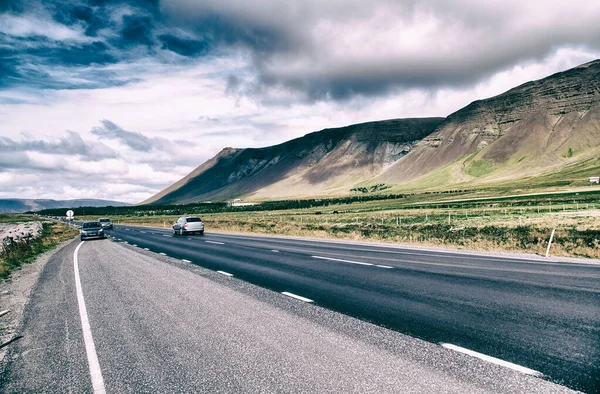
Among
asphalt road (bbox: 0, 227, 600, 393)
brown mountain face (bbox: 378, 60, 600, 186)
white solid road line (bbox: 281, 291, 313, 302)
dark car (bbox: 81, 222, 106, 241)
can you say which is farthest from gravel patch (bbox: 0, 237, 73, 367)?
brown mountain face (bbox: 378, 60, 600, 186)

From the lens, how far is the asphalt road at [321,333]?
4504 millimetres

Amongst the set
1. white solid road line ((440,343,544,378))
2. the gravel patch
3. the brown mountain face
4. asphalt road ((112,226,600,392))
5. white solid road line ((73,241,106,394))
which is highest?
the brown mountain face

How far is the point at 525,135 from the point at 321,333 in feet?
616

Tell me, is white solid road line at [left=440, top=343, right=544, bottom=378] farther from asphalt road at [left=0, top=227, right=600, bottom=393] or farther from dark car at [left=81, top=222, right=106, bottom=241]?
dark car at [left=81, top=222, right=106, bottom=241]

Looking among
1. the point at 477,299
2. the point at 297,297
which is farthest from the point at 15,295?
the point at 477,299

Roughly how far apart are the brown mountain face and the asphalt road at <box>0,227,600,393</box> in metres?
149

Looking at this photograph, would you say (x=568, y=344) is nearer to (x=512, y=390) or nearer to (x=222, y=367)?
(x=512, y=390)

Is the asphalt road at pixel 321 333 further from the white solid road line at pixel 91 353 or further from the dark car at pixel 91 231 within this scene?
the dark car at pixel 91 231

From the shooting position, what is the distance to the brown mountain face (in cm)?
14775

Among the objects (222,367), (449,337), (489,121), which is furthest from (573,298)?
(489,121)

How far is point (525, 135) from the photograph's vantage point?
167125 millimetres

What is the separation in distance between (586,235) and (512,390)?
1853cm

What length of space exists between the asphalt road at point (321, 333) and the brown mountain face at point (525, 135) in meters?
149

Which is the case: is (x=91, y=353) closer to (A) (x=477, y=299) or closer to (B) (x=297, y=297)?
(B) (x=297, y=297)
